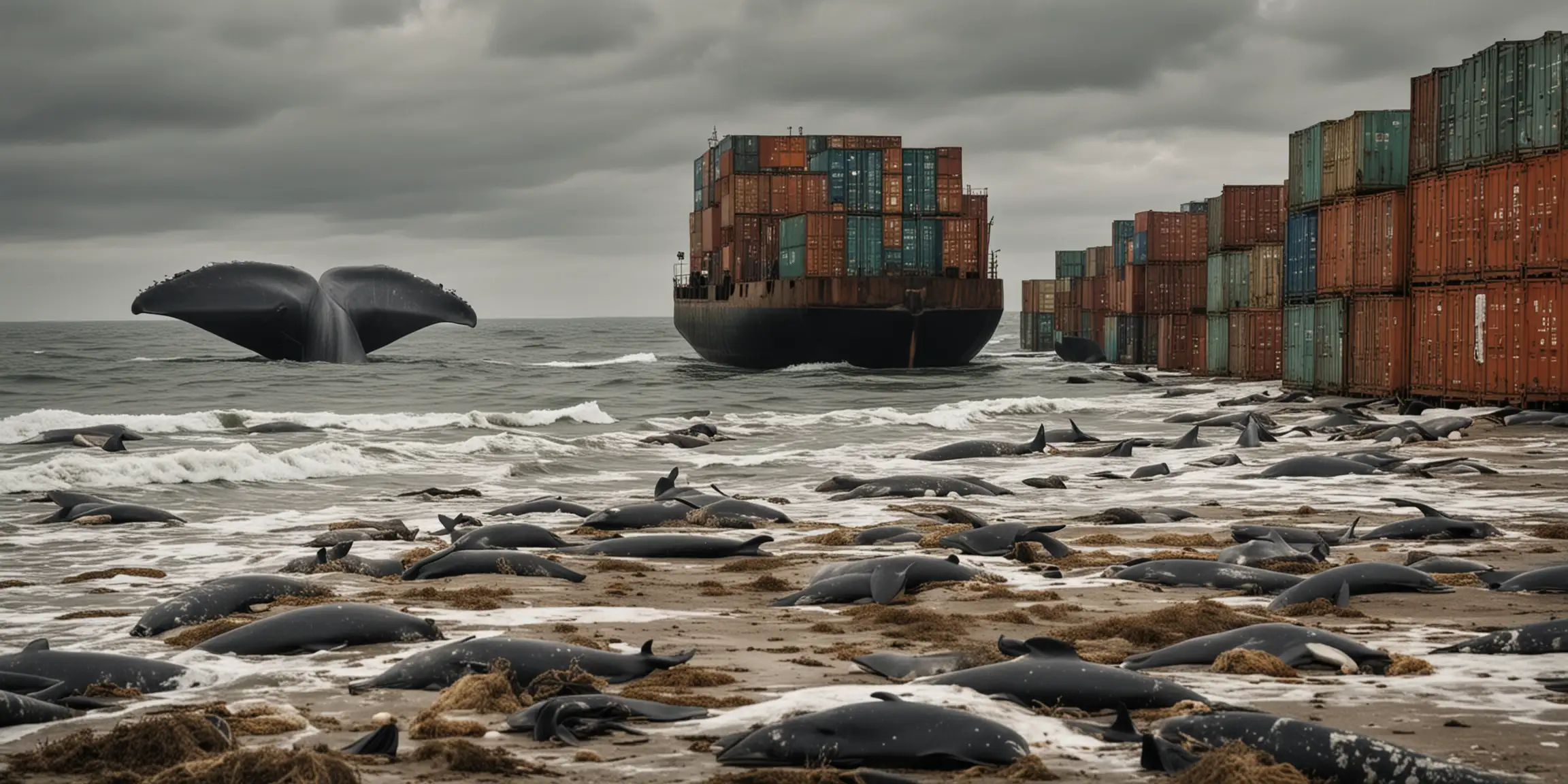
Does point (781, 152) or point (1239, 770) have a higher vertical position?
point (781, 152)

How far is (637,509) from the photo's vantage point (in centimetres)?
1742

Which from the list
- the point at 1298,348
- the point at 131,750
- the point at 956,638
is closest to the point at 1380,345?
the point at 1298,348

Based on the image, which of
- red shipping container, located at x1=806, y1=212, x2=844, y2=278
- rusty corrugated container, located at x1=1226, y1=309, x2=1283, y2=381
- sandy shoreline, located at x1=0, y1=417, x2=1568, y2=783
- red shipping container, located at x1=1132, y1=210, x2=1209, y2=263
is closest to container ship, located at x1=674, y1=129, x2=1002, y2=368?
red shipping container, located at x1=806, y1=212, x2=844, y2=278

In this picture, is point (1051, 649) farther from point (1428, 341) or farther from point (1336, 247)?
point (1336, 247)

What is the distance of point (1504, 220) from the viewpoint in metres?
33.4

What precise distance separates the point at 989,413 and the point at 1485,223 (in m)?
14.3

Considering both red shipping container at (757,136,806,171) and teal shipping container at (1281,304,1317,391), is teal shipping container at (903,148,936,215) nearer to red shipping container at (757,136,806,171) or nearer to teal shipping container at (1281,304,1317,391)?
red shipping container at (757,136,806,171)

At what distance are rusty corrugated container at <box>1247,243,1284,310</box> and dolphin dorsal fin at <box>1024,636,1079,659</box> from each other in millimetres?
51199

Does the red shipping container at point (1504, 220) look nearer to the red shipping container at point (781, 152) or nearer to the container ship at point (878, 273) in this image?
the container ship at point (878, 273)

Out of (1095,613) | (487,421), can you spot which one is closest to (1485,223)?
(487,421)

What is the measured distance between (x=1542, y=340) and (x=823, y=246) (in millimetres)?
42480

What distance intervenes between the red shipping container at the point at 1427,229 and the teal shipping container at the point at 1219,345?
25.8 meters

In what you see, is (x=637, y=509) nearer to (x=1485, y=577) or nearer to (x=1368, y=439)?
(x=1485, y=577)

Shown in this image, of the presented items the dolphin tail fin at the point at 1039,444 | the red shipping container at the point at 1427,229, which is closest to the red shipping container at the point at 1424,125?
the red shipping container at the point at 1427,229
